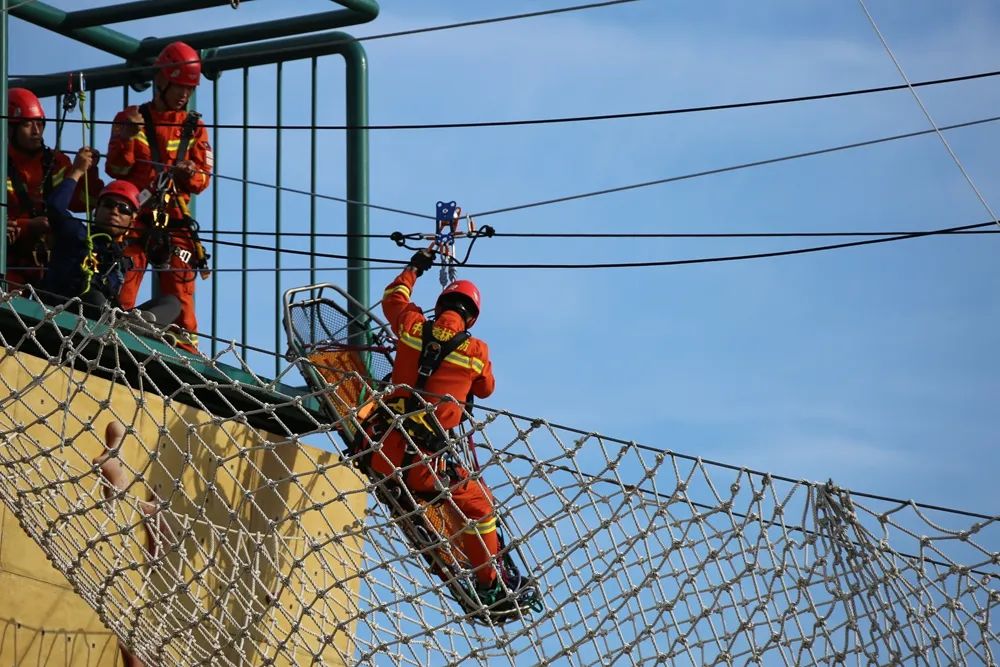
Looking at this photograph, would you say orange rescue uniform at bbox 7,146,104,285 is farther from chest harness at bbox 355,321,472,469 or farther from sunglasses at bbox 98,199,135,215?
chest harness at bbox 355,321,472,469

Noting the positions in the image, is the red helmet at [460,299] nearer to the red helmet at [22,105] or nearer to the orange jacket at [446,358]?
the orange jacket at [446,358]

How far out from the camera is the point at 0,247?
9.54m

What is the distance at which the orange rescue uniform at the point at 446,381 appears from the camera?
32.7ft

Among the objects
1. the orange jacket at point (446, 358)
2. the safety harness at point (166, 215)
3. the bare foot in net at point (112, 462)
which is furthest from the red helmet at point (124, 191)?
the orange jacket at point (446, 358)

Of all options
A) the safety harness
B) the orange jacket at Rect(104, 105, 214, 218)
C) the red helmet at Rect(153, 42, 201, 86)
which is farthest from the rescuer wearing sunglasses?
the red helmet at Rect(153, 42, 201, 86)

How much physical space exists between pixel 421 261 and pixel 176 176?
129 centimetres

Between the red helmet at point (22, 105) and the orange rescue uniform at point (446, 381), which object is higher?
the red helmet at point (22, 105)

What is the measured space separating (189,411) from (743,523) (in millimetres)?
3026

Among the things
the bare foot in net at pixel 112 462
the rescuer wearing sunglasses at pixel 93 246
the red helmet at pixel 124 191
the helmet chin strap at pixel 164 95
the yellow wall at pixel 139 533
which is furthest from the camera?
the helmet chin strap at pixel 164 95

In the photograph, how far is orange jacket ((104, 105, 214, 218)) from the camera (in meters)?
10.3

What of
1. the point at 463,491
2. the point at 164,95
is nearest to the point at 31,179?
the point at 164,95

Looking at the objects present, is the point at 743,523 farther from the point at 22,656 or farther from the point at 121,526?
the point at 22,656

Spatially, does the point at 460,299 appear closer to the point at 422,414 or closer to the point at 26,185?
the point at 422,414

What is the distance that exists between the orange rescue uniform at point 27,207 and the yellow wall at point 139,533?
2.97 ft
